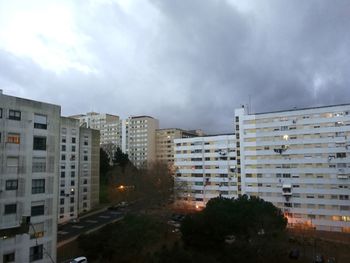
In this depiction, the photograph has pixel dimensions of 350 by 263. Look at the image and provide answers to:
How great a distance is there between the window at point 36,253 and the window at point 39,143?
989 cm

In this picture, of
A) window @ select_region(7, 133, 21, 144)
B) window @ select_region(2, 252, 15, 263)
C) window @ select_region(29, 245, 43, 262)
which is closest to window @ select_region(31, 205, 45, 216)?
window @ select_region(29, 245, 43, 262)

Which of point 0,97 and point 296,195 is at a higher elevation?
point 0,97

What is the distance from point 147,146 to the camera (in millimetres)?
130500

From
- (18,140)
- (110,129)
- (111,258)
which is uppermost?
(110,129)

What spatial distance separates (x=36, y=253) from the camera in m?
33.4

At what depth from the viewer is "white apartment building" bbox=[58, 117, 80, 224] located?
6488cm

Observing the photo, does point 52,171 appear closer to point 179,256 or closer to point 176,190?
point 179,256

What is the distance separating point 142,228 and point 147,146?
9402 cm

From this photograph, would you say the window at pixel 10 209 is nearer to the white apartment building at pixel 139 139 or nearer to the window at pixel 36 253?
the window at pixel 36 253

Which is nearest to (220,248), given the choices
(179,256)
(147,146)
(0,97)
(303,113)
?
(179,256)

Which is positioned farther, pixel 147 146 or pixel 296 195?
pixel 147 146

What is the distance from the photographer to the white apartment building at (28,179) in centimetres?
3111

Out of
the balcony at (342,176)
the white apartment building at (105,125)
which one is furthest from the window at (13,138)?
the white apartment building at (105,125)

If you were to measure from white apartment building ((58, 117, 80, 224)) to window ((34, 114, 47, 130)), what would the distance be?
3186 cm
